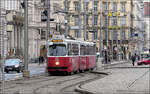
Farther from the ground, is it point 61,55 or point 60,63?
point 61,55

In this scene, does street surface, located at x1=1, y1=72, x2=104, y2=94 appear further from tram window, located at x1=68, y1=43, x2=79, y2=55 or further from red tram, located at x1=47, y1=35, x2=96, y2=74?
tram window, located at x1=68, y1=43, x2=79, y2=55

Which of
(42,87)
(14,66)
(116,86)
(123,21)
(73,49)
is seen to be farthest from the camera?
(123,21)

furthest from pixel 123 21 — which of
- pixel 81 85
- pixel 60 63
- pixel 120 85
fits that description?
pixel 81 85

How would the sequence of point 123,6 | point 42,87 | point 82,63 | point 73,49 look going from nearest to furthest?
point 42,87
point 73,49
point 82,63
point 123,6

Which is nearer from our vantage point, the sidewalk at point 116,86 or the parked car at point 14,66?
the sidewalk at point 116,86

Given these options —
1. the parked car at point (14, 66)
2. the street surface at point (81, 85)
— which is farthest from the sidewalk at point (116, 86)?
the parked car at point (14, 66)

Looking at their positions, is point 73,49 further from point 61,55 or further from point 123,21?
point 123,21

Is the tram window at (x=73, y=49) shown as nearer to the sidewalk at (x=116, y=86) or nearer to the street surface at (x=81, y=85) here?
the street surface at (x=81, y=85)

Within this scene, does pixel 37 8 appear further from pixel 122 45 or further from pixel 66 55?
pixel 66 55

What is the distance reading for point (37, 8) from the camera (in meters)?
83.4

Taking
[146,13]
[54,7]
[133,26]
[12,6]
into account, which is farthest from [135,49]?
[146,13]

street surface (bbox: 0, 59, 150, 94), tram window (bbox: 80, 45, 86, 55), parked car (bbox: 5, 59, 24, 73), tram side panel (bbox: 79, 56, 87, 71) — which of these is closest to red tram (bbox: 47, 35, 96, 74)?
tram window (bbox: 80, 45, 86, 55)

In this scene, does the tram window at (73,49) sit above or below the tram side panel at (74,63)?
above

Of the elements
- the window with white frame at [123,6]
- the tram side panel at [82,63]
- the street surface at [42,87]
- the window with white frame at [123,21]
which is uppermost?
the window with white frame at [123,6]
